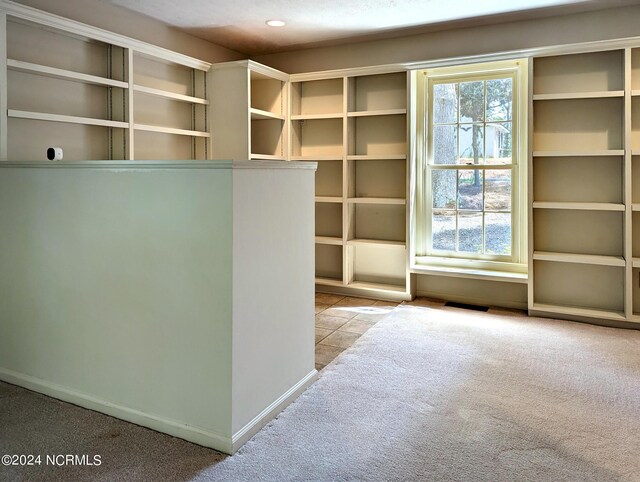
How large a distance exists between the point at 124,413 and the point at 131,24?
10.1 ft

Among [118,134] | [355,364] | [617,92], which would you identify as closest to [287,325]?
[355,364]

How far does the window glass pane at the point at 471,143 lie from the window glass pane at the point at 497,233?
0.53 meters

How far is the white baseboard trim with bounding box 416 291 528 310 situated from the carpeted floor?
1136 millimetres

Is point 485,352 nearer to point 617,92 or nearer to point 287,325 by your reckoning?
point 287,325

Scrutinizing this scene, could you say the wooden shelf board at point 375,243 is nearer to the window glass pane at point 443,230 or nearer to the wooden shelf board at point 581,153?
the window glass pane at point 443,230

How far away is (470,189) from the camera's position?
4.54m

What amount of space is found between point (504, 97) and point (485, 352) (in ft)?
7.67

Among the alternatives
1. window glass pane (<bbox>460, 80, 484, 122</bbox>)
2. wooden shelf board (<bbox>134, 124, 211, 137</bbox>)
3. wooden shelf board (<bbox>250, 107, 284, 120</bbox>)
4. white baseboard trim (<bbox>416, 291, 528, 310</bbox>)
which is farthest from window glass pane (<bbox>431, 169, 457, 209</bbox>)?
wooden shelf board (<bbox>134, 124, 211, 137</bbox>)

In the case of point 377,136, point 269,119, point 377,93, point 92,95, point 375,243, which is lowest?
point 375,243

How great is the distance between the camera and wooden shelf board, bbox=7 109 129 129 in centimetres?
295

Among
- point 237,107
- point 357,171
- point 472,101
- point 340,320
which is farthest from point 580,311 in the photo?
point 237,107

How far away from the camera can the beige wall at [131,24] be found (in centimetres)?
344

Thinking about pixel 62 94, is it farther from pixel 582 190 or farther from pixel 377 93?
pixel 582 190

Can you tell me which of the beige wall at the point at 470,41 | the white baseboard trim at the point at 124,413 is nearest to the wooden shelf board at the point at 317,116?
the beige wall at the point at 470,41
